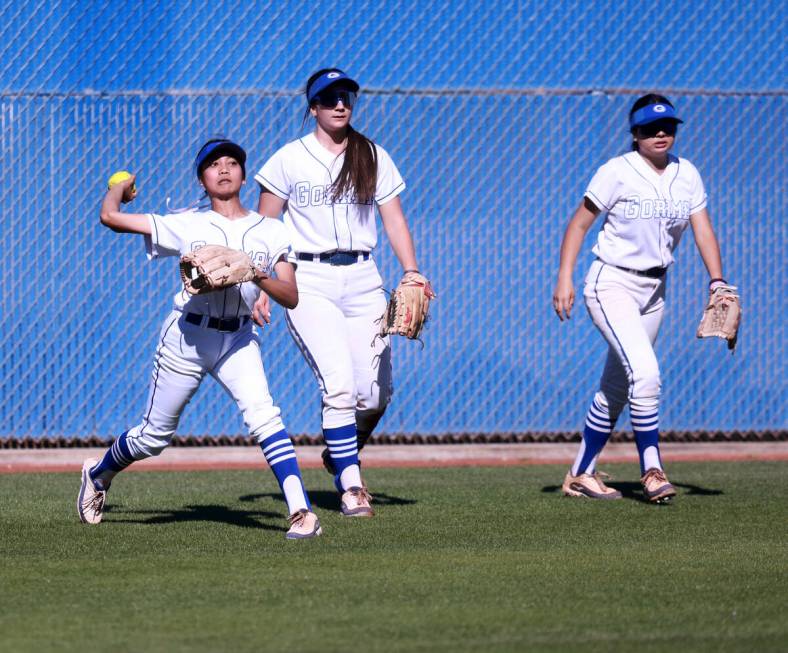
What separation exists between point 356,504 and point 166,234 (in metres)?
1.64

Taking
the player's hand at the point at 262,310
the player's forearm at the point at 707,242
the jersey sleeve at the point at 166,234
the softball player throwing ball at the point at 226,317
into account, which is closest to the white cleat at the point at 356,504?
the softball player throwing ball at the point at 226,317

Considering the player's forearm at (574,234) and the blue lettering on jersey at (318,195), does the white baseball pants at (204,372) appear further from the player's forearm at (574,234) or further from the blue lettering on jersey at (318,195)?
the player's forearm at (574,234)

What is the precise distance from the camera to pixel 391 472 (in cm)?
894

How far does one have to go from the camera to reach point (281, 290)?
561 cm

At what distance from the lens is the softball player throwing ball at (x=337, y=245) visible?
20.9 ft

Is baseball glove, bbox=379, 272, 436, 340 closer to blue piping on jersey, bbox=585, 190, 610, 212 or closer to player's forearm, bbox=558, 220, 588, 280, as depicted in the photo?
player's forearm, bbox=558, 220, 588, 280

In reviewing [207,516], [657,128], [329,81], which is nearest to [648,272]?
[657,128]

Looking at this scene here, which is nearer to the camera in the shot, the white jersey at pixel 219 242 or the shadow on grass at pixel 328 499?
the white jersey at pixel 219 242

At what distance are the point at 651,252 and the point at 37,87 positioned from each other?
4.97 meters

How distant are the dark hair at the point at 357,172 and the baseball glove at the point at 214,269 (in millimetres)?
1122

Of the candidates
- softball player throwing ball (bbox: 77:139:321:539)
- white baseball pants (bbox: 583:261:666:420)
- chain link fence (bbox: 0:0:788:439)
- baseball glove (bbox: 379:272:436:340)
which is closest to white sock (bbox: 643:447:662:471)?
white baseball pants (bbox: 583:261:666:420)

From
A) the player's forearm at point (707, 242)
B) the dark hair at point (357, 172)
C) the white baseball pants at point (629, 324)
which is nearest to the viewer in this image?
the dark hair at point (357, 172)

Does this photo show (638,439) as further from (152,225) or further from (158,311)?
(158,311)

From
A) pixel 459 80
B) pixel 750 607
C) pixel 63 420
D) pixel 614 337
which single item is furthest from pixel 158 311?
pixel 750 607
